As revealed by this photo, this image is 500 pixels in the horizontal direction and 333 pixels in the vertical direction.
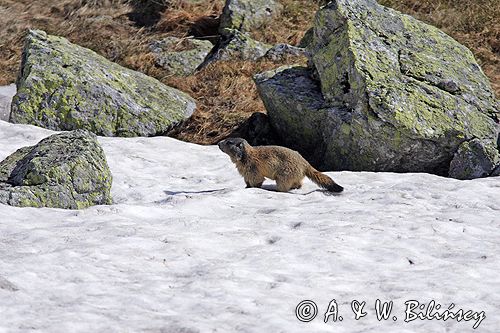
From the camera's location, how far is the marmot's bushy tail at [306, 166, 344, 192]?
1102cm

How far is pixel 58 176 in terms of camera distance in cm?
993

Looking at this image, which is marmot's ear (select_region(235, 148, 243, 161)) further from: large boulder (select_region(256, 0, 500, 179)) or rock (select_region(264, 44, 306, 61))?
rock (select_region(264, 44, 306, 61))

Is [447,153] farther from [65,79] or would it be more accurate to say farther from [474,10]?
[474,10]

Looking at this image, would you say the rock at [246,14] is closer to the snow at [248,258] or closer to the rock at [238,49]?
the rock at [238,49]

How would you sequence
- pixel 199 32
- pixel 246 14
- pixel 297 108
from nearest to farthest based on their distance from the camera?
pixel 297 108, pixel 246 14, pixel 199 32

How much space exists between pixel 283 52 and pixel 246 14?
293 centimetres

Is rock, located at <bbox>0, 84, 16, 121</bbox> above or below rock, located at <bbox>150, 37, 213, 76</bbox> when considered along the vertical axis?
below

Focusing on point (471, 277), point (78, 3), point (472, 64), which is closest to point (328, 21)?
point (472, 64)

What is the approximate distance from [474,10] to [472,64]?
7.28 meters

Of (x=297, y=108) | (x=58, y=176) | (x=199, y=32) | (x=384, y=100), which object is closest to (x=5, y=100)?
(x=199, y=32)

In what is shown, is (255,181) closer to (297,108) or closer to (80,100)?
(297,108)

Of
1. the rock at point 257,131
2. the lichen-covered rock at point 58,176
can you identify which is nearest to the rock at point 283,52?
the rock at point 257,131
